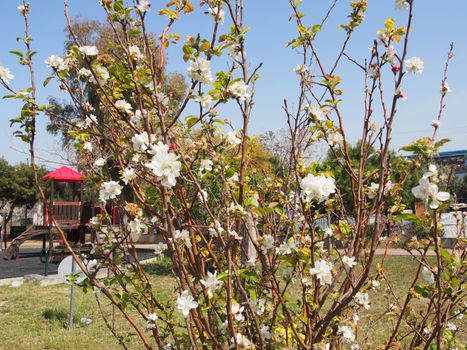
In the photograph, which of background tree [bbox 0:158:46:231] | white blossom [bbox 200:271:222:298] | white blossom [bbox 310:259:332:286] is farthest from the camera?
background tree [bbox 0:158:46:231]

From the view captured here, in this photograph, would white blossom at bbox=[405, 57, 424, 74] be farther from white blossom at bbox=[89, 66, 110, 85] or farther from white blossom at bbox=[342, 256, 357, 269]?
white blossom at bbox=[89, 66, 110, 85]

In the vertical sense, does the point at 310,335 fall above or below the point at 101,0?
below

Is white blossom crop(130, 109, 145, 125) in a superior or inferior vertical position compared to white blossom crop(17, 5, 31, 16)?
inferior

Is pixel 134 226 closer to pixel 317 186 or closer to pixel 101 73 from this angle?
pixel 101 73

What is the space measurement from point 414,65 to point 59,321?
4861 mm

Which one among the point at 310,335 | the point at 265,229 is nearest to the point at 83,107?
the point at 265,229

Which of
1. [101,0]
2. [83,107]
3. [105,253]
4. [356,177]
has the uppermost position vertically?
[101,0]

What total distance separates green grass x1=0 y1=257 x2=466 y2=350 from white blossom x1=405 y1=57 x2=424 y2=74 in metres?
1.90

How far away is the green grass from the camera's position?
14.5 feet

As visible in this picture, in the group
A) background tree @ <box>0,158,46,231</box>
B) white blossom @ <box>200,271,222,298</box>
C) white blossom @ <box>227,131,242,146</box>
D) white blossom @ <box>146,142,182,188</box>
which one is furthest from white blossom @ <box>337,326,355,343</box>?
background tree @ <box>0,158,46,231</box>

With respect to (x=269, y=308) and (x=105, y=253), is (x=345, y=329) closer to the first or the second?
(x=269, y=308)

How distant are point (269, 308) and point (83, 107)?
1.08 m

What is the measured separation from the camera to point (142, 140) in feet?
5.01

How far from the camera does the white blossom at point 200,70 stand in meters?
1.54
